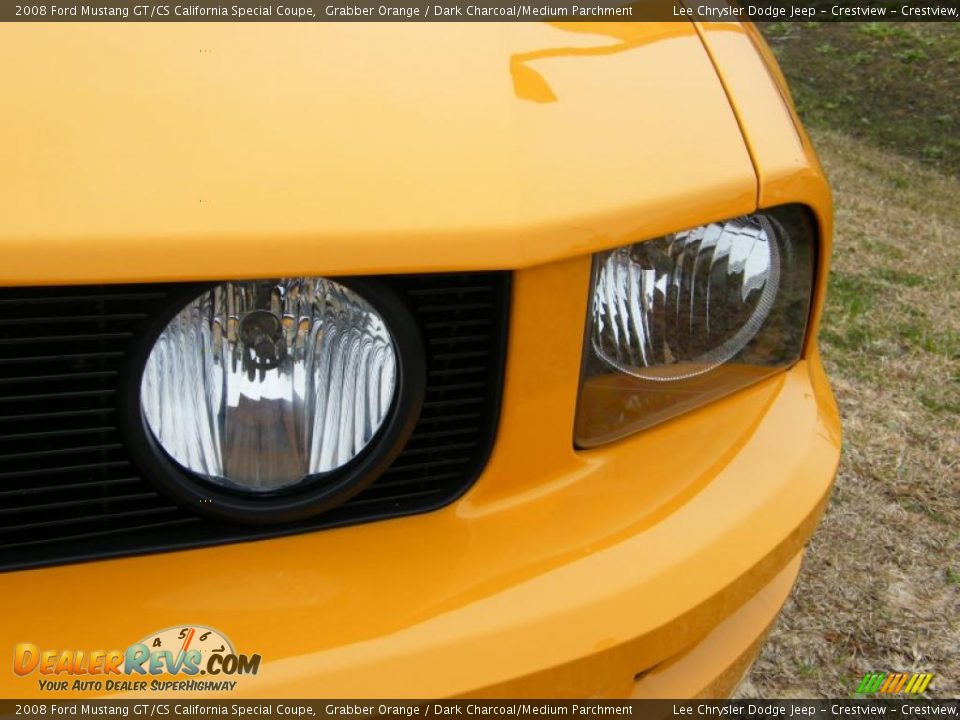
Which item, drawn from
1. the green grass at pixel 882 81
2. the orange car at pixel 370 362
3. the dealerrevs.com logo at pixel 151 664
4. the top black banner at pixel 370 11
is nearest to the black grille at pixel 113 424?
the orange car at pixel 370 362

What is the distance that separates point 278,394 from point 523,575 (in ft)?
1.13

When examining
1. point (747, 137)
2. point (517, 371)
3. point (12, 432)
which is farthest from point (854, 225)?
point (12, 432)

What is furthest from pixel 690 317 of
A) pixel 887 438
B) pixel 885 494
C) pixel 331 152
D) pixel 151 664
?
pixel 887 438

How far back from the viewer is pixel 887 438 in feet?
9.70

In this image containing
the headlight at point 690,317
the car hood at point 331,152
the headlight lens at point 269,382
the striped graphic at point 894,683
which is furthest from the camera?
the striped graphic at point 894,683

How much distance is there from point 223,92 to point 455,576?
0.59 meters

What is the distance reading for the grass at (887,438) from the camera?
2.20 m

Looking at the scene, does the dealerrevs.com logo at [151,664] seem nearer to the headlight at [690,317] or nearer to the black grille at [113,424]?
the black grille at [113,424]

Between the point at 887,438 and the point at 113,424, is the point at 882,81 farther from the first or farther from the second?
the point at 113,424

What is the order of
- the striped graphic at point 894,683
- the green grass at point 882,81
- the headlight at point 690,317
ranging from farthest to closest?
the green grass at point 882,81 → the striped graphic at point 894,683 → the headlight at point 690,317

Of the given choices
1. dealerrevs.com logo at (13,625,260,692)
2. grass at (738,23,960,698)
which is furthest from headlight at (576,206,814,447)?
grass at (738,23,960,698)

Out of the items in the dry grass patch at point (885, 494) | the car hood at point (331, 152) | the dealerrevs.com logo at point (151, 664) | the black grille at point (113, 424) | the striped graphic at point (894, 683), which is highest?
the car hood at point (331, 152)

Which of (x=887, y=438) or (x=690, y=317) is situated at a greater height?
(x=690, y=317)

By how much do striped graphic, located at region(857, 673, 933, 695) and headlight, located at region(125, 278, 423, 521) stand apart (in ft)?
4.86
